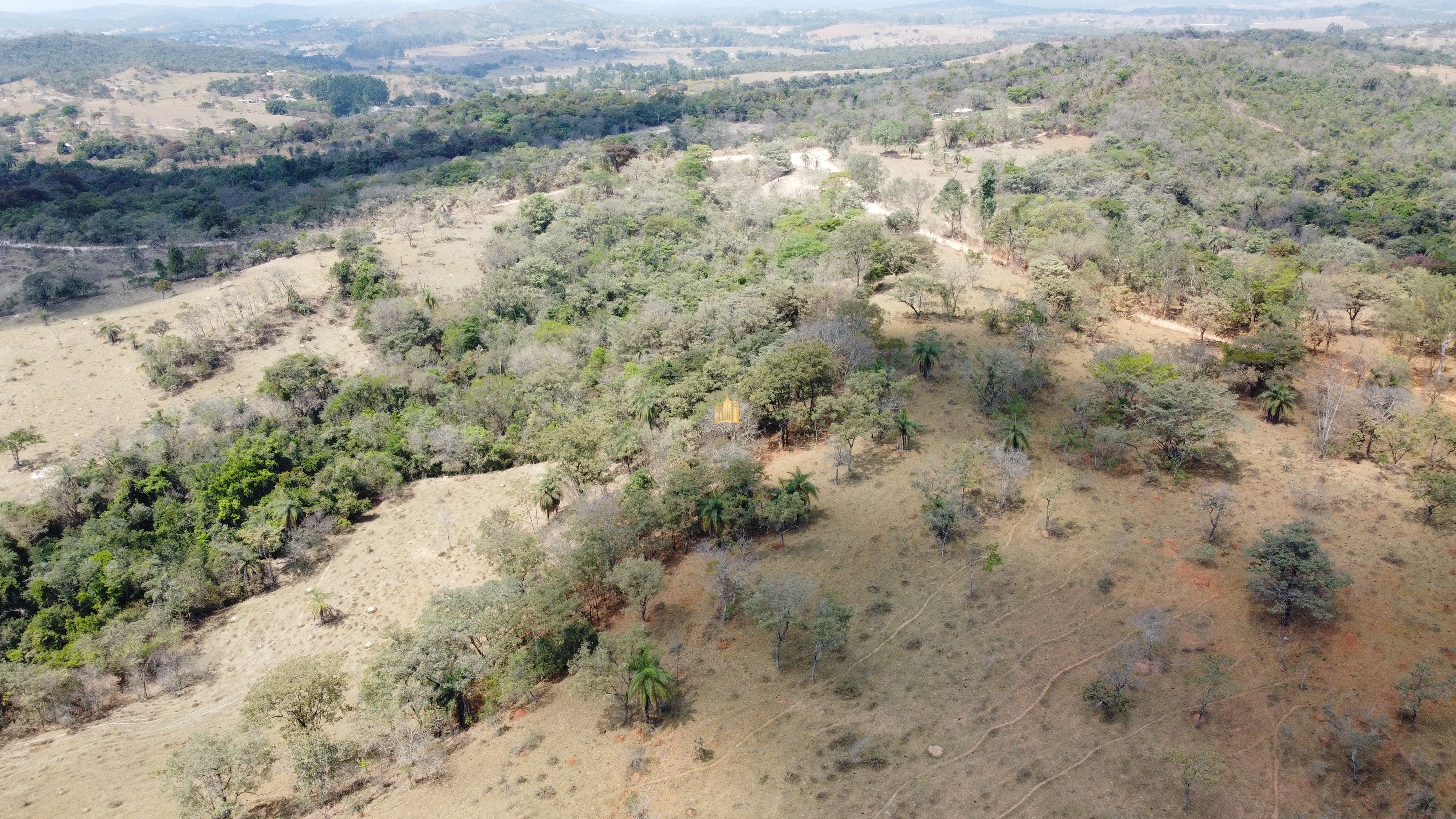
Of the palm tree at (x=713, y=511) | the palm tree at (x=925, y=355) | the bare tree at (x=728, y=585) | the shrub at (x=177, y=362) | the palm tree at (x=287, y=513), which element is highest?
the palm tree at (x=925, y=355)

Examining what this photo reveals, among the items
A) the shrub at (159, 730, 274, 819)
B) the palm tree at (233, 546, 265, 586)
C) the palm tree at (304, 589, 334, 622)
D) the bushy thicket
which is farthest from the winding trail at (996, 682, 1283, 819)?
the palm tree at (233, 546, 265, 586)

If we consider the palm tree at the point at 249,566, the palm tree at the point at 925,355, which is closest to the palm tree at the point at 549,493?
the palm tree at the point at 249,566

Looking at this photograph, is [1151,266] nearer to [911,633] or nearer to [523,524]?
[911,633]

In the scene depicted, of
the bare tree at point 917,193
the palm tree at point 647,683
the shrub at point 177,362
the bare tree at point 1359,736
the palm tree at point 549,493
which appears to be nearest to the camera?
the bare tree at point 1359,736

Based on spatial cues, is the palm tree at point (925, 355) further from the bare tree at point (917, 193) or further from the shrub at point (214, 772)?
the shrub at point (214, 772)

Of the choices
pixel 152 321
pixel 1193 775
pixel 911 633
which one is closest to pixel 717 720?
pixel 911 633

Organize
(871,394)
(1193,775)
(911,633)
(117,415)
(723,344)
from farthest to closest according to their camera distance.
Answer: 1. (117,415)
2. (723,344)
3. (871,394)
4. (911,633)
5. (1193,775)

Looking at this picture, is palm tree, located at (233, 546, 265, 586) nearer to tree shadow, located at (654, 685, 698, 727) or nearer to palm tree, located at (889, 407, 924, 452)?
tree shadow, located at (654, 685, 698, 727)
